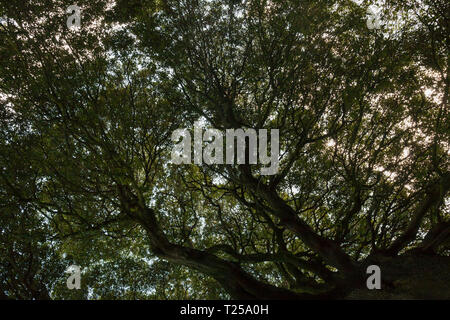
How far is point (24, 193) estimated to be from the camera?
9.93 m

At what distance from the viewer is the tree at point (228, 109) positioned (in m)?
9.30

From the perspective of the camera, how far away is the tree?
9.30 metres

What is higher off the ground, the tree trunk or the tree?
the tree

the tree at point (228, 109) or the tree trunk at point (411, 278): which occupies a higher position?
the tree at point (228, 109)

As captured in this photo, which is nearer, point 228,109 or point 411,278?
point 411,278

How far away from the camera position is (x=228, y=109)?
34.3 ft

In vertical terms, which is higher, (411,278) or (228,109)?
(228,109)

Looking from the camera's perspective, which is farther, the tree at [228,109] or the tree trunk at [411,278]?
the tree at [228,109]

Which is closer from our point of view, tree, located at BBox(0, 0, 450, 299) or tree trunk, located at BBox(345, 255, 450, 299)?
tree trunk, located at BBox(345, 255, 450, 299)
